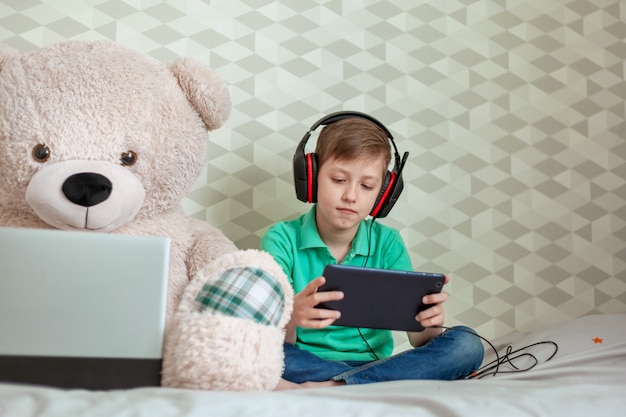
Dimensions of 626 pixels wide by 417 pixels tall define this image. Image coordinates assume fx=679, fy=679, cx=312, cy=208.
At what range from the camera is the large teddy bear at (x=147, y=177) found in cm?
89

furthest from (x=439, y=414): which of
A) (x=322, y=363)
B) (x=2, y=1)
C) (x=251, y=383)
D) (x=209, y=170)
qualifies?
(x=2, y=1)

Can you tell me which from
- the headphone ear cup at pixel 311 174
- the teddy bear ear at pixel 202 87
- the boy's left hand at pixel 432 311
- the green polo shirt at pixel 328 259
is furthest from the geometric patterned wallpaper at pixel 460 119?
the boy's left hand at pixel 432 311

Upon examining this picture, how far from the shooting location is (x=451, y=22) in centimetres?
181

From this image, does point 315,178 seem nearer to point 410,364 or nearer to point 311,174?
point 311,174

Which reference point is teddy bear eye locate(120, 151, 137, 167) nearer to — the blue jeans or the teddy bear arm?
the teddy bear arm

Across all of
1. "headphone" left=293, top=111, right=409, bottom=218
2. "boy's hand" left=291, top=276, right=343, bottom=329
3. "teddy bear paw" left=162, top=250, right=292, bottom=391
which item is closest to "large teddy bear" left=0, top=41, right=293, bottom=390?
"teddy bear paw" left=162, top=250, right=292, bottom=391

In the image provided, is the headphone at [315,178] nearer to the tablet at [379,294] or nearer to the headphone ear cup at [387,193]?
the headphone ear cup at [387,193]

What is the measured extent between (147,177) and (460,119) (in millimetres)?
942

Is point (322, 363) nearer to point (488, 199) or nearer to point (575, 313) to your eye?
point (488, 199)

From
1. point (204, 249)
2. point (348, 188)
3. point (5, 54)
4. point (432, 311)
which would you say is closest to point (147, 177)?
point (204, 249)

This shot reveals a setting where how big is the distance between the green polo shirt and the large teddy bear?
0.88 ft

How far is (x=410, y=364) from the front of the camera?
48.0 inches

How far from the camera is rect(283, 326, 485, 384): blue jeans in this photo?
120cm

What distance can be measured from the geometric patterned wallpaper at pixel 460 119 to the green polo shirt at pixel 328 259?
21 centimetres
